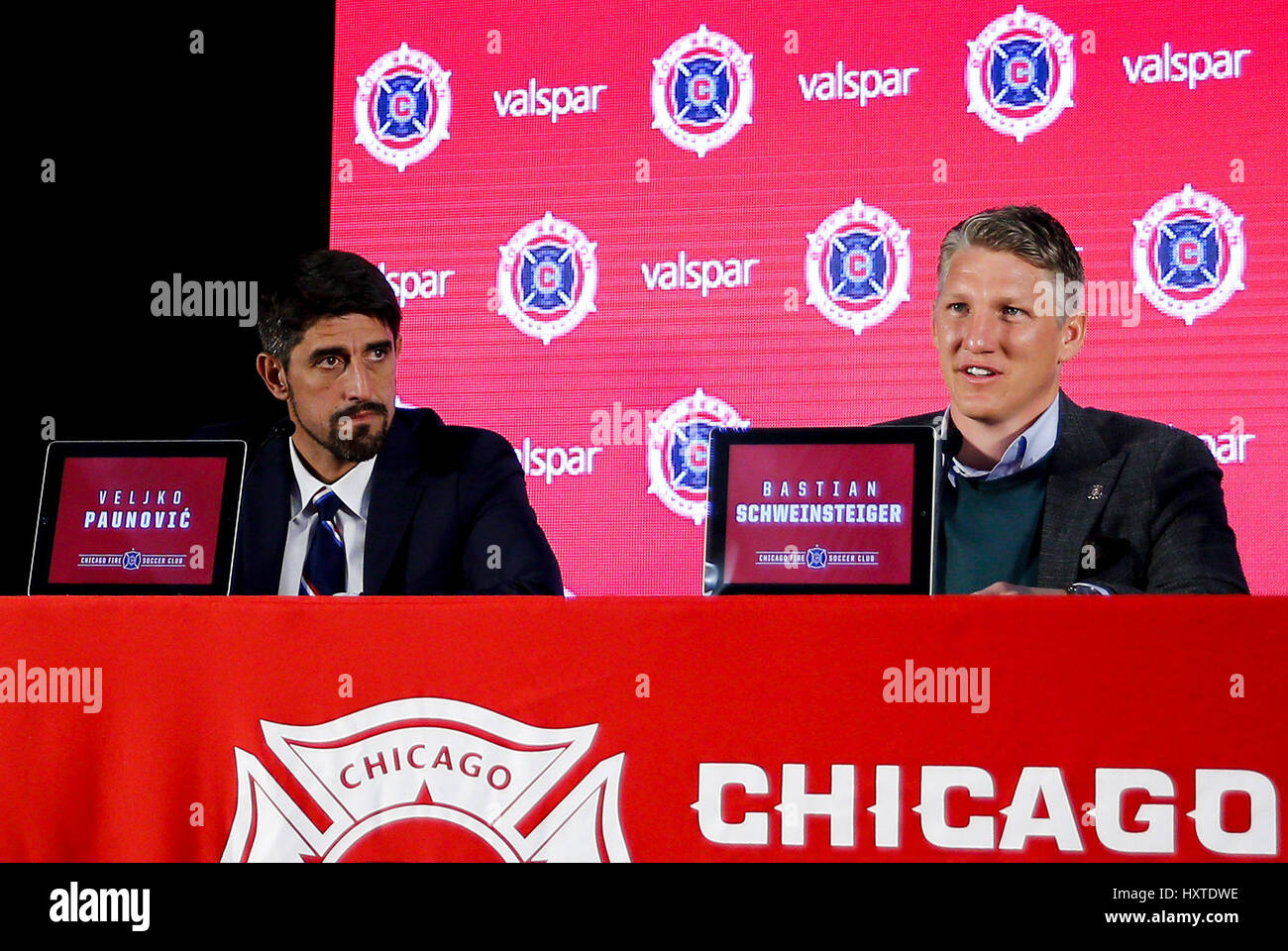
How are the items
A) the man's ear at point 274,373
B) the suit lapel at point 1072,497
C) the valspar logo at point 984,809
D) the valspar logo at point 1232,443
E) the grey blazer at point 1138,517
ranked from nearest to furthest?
the valspar logo at point 984,809 < the grey blazer at point 1138,517 < the suit lapel at point 1072,497 < the man's ear at point 274,373 < the valspar logo at point 1232,443

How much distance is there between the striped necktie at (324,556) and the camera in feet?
8.13

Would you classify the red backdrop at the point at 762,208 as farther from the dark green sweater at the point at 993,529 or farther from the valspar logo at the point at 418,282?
the dark green sweater at the point at 993,529

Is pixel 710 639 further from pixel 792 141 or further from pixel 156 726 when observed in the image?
pixel 792 141

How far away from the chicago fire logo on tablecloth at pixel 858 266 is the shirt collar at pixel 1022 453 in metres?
0.72

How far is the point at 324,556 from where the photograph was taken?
2.51 meters

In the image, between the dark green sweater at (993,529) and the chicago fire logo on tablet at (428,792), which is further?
the dark green sweater at (993,529)

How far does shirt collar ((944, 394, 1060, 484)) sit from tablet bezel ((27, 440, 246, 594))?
1.25 meters

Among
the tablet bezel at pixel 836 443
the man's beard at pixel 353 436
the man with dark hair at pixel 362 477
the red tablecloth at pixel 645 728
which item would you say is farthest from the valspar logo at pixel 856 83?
the red tablecloth at pixel 645 728

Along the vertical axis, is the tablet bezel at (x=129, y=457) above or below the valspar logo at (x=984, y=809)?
above

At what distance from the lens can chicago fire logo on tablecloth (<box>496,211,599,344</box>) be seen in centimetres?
342

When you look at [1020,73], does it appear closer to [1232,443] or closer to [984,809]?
[1232,443]

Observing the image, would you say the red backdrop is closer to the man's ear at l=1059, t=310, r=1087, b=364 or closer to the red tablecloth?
the man's ear at l=1059, t=310, r=1087, b=364

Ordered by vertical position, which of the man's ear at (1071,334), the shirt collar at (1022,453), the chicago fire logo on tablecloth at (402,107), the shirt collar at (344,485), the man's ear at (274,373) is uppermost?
the chicago fire logo on tablecloth at (402,107)

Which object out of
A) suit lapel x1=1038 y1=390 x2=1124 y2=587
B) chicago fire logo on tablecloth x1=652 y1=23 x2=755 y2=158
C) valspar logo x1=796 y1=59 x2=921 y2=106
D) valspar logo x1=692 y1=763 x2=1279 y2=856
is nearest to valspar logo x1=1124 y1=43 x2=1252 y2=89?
valspar logo x1=796 y1=59 x2=921 y2=106
